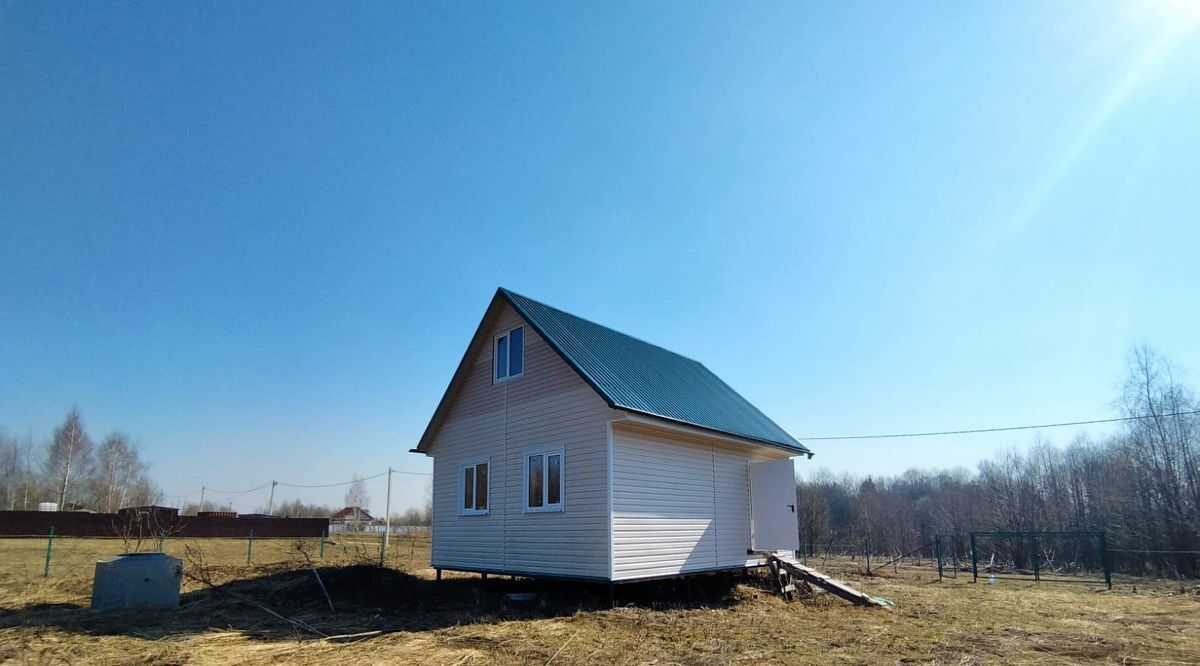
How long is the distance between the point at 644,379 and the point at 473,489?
4995mm

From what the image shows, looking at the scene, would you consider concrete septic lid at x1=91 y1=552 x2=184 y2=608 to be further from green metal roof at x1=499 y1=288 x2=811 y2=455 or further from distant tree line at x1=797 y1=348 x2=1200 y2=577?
distant tree line at x1=797 y1=348 x2=1200 y2=577

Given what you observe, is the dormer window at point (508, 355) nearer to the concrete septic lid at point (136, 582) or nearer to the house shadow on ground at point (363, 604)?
the house shadow on ground at point (363, 604)

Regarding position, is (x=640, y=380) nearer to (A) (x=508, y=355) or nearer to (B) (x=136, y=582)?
(A) (x=508, y=355)

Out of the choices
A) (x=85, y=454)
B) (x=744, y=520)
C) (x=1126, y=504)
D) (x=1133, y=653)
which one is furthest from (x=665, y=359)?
(x=85, y=454)

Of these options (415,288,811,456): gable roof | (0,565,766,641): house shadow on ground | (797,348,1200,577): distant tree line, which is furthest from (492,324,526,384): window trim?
(797,348,1200,577): distant tree line

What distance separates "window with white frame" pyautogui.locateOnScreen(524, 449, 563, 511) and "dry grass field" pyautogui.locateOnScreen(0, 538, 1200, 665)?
193 cm

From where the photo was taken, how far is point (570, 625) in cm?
1116

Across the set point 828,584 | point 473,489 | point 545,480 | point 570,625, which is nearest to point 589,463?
point 545,480

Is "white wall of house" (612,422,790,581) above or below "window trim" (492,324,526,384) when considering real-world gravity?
below

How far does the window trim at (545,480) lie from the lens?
1341cm

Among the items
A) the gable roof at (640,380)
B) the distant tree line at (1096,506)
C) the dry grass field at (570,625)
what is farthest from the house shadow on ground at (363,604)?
the distant tree line at (1096,506)

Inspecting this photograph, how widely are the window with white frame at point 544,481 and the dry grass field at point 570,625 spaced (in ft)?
6.33

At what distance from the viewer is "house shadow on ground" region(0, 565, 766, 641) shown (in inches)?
435

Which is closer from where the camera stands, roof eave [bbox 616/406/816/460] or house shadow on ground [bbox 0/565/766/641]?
house shadow on ground [bbox 0/565/766/641]
